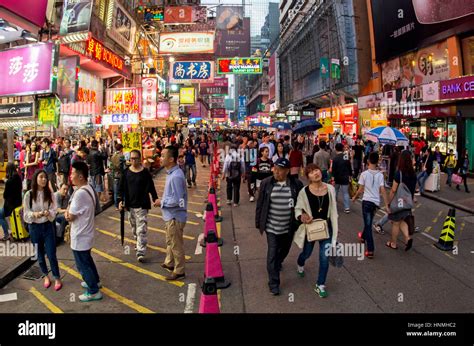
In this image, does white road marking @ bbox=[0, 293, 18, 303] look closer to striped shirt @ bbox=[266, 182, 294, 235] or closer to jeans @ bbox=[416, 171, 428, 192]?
striped shirt @ bbox=[266, 182, 294, 235]

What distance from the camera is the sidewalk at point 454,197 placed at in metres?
11.0

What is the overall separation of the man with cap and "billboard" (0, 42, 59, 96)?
634 centimetres

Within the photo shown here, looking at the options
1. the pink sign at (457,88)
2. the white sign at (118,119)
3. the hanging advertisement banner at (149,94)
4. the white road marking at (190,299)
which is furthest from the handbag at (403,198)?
the hanging advertisement banner at (149,94)

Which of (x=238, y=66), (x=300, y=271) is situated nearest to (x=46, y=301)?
(x=300, y=271)

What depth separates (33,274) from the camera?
5.94 m

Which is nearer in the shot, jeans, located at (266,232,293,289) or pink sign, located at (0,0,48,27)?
jeans, located at (266,232,293,289)

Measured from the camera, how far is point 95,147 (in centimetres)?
1216

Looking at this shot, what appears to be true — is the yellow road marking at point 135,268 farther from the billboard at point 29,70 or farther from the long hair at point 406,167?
the long hair at point 406,167

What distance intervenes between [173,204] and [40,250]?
6.80ft

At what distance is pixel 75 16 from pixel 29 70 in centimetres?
494

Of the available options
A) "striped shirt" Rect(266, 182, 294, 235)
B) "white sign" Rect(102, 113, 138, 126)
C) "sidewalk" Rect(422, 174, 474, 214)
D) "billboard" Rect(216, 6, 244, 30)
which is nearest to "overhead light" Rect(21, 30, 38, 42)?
"white sign" Rect(102, 113, 138, 126)

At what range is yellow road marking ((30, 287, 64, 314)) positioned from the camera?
184 inches

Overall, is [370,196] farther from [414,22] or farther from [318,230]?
[414,22]
